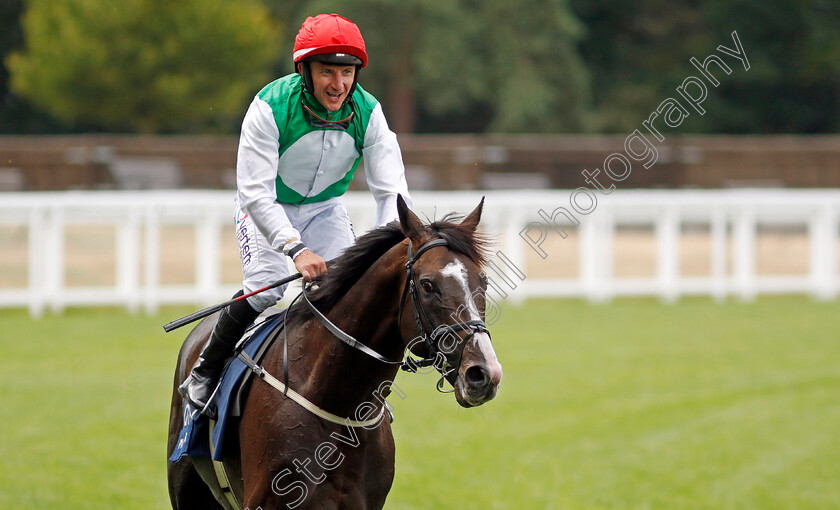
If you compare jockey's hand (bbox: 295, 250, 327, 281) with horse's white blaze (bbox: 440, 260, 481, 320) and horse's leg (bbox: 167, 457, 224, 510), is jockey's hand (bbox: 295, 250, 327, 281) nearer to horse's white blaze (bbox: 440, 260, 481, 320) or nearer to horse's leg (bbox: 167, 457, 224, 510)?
horse's white blaze (bbox: 440, 260, 481, 320)

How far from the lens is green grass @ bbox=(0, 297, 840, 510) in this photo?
642 centimetres

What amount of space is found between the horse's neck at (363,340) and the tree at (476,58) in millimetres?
30635

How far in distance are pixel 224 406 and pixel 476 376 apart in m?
1.17

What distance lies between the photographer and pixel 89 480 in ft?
20.8

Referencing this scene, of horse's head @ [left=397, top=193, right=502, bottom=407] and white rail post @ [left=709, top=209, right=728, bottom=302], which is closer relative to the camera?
horse's head @ [left=397, top=193, right=502, bottom=407]

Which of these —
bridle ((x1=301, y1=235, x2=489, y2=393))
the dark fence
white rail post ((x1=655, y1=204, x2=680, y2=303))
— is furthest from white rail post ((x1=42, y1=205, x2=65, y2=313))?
bridle ((x1=301, y1=235, x2=489, y2=393))

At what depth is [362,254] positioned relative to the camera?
3.52m

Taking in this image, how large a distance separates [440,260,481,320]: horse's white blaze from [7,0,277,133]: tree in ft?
84.3

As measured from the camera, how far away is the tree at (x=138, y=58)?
27500 millimetres

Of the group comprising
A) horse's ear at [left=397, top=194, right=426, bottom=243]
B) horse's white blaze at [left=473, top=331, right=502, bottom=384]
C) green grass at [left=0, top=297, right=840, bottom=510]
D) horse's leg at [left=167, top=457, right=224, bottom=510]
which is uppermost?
horse's ear at [left=397, top=194, right=426, bottom=243]

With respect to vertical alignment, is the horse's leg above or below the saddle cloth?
below

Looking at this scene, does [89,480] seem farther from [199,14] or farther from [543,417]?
[199,14]

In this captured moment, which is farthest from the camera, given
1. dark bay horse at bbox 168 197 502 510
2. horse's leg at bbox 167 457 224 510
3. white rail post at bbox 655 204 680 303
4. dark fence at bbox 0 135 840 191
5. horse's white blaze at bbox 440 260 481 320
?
dark fence at bbox 0 135 840 191

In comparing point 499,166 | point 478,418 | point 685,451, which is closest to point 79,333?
point 478,418
